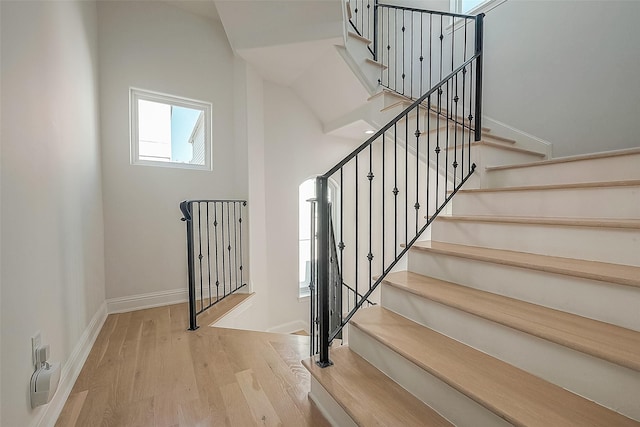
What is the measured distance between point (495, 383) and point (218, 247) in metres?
2.99

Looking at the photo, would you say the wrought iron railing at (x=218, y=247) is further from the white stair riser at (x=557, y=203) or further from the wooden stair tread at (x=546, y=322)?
the white stair riser at (x=557, y=203)

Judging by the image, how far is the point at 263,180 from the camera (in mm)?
3531

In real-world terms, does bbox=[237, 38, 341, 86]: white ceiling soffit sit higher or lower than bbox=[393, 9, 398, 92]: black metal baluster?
lower

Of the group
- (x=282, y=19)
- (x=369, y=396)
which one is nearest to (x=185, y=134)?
(x=282, y=19)

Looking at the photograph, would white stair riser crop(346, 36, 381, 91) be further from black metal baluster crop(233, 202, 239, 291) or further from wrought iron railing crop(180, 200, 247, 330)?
black metal baluster crop(233, 202, 239, 291)

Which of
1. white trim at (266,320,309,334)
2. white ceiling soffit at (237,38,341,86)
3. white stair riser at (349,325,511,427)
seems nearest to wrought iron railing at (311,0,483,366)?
white stair riser at (349,325,511,427)

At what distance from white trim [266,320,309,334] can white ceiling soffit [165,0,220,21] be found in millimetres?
4041

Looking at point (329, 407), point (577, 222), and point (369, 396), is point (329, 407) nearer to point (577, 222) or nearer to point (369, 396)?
point (369, 396)

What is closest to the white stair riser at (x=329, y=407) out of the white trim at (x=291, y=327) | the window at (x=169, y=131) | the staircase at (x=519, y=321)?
the staircase at (x=519, y=321)

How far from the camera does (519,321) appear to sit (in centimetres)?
109

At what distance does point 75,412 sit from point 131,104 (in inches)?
108

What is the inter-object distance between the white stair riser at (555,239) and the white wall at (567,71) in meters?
1.85

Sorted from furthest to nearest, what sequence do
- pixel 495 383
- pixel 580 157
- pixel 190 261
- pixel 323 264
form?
1. pixel 190 261
2. pixel 580 157
3. pixel 323 264
4. pixel 495 383

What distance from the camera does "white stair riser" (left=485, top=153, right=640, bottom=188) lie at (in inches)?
63.2
